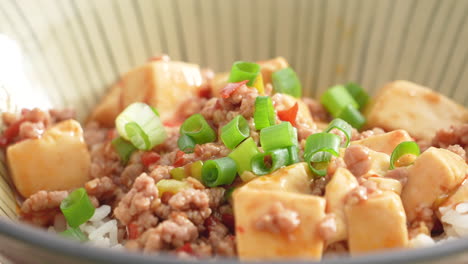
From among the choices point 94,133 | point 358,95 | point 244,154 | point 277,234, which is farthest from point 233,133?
point 358,95

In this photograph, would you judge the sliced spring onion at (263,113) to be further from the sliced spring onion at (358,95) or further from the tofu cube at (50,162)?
the sliced spring onion at (358,95)

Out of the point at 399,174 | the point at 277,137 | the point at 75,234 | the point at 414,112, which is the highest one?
the point at 277,137

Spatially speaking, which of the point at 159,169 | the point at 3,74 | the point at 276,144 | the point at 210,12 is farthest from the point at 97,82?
the point at 276,144

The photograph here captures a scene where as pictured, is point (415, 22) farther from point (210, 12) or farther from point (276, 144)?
point (276, 144)

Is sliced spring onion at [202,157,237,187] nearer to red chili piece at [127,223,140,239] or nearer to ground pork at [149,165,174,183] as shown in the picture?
ground pork at [149,165,174,183]

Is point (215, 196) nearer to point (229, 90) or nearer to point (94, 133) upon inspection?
point (229, 90)

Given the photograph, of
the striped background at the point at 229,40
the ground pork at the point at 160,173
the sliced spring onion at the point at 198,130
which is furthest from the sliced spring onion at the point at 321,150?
the striped background at the point at 229,40
